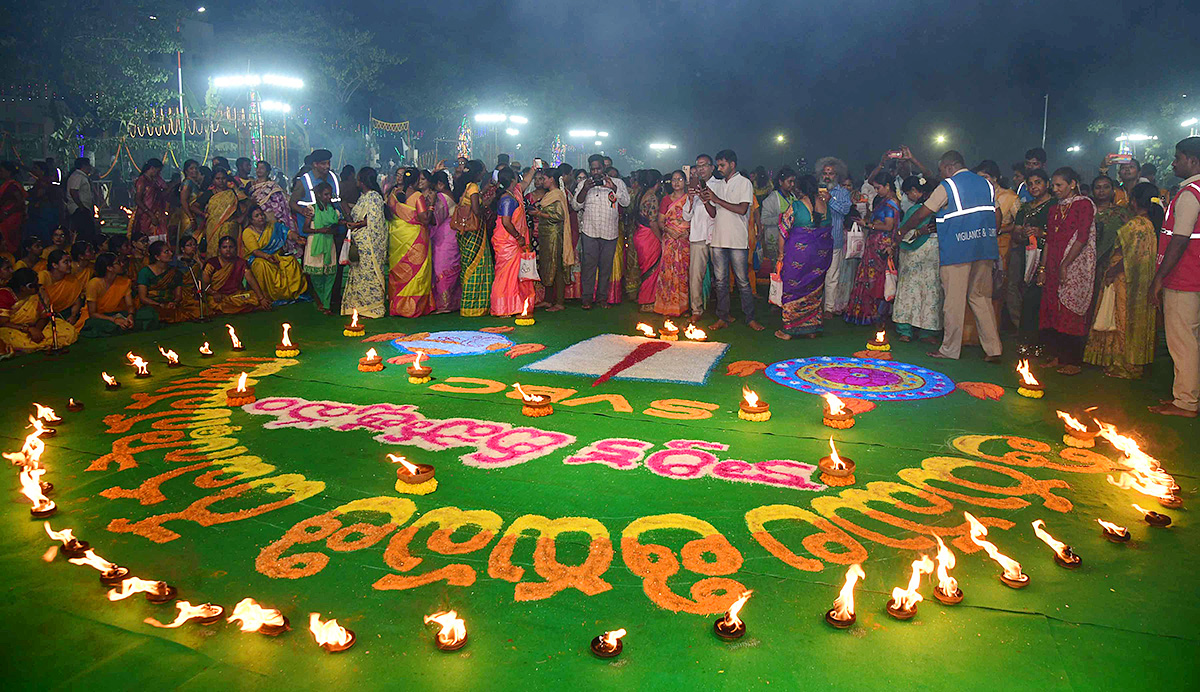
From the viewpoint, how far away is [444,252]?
9898mm

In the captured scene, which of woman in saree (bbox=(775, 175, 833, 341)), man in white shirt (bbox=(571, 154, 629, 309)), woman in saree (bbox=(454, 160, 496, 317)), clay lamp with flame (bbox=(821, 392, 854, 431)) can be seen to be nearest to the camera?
clay lamp with flame (bbox=(821, 392, 854, 431))

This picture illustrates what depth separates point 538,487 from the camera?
4.02 metres

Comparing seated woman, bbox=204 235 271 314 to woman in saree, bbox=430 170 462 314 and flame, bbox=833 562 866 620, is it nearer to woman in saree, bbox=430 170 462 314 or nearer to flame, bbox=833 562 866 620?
woman in saree, bbox=430 170 462 314

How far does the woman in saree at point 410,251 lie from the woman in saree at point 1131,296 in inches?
278

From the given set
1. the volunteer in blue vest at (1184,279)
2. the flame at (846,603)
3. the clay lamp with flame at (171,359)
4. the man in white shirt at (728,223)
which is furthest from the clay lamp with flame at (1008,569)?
the clay lamp with flame at (171,359)

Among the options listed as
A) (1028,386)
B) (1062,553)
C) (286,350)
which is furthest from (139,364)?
(1028,386)

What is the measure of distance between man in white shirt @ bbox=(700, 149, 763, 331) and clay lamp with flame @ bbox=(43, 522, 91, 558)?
6.48 metres

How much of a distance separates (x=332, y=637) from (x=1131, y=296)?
21.8ft

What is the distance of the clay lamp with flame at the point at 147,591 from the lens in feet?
9.33

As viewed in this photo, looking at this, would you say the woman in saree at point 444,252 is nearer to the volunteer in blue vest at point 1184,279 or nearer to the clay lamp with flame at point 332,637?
the volunteer in blue vest at point 1184,279

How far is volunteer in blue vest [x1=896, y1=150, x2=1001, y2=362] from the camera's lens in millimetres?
6848

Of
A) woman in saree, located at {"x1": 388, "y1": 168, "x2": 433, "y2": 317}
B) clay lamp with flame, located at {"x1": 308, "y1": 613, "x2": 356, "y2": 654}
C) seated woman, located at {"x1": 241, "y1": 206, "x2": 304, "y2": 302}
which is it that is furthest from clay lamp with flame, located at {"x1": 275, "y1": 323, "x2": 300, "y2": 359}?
clay lamp with flame, located at {"x1": 308, "y1": 613, "x2": 356, "y2": 654}

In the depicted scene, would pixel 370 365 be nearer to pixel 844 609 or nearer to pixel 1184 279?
pixel 844 609

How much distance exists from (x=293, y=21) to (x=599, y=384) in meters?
30.1
